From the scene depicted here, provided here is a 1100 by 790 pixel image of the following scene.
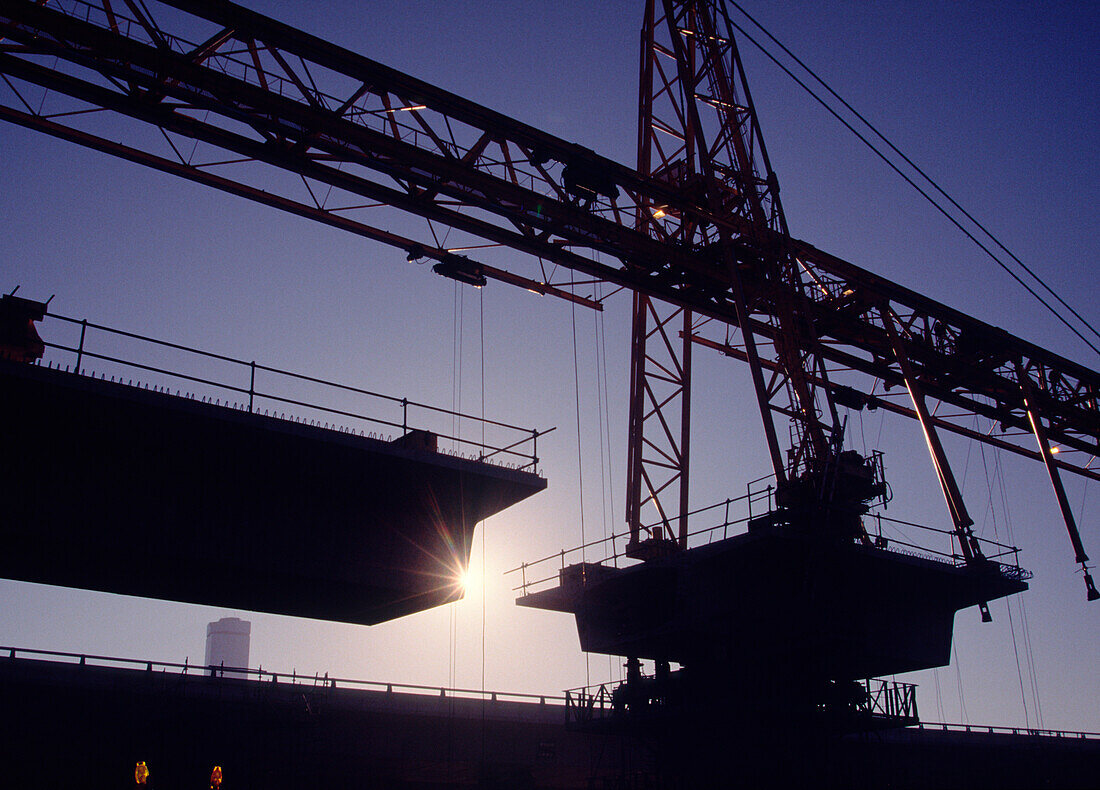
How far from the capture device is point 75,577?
18812mm

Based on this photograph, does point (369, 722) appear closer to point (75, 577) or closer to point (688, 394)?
point (688, 394)

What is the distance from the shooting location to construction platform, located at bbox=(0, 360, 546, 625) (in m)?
17.0

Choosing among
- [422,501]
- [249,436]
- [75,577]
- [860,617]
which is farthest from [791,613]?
[75,577]

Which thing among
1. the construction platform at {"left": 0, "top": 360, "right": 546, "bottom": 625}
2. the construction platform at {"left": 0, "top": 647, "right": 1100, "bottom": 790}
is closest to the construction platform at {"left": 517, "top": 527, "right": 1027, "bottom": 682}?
the construction platform at {"left": 0, "top": 647, "right": 1100, "bottom": 790}

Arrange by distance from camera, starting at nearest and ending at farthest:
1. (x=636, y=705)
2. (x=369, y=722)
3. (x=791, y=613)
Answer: (x=791, y=613)
(x=636, y=705)
(x=369, y=722)

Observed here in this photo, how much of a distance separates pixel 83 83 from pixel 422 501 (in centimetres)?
1286

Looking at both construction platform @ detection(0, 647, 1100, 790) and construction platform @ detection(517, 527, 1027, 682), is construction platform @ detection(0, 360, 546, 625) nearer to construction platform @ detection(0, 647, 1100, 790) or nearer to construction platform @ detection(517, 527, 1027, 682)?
construction platform @ detection(517, 527, 1027, 682)

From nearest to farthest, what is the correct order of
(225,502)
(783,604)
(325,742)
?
(225,502)
(783,604)
(325,742)

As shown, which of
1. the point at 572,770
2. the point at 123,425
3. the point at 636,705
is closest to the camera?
the point at 123,425

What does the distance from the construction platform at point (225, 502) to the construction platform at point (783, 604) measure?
9.00 metres

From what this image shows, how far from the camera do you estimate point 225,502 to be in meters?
18.7

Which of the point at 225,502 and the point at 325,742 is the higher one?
the point at 225,502

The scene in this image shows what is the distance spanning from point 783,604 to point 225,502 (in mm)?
16391

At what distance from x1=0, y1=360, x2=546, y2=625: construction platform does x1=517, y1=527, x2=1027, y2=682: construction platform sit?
8999mm
